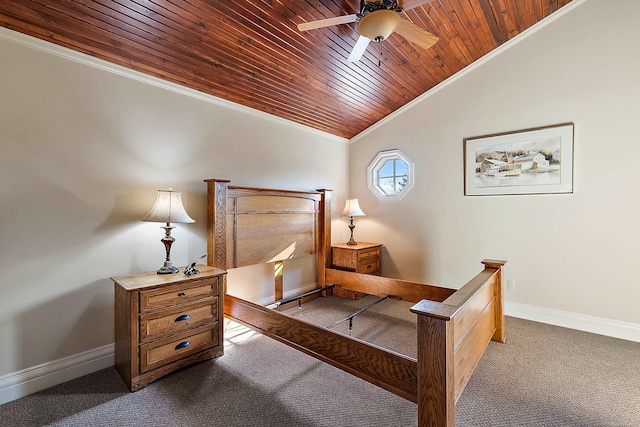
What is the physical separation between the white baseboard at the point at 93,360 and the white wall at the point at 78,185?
59 millimetres

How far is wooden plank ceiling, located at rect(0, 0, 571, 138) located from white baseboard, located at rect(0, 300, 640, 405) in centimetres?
230

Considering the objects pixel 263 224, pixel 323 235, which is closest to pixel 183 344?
pixel 263 224

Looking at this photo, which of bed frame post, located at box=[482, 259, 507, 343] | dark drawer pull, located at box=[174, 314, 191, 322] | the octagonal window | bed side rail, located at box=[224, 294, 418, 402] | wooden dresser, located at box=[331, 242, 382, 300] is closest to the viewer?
bed side rail, located at box=[224, 294, 418, 402]

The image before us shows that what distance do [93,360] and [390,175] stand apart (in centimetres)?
394

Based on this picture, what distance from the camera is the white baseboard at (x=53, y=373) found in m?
1.85

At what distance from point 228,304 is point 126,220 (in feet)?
3.71

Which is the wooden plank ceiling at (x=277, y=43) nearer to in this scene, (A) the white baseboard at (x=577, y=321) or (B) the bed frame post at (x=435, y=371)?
(B) the bed frame post at (x=435, y=371)

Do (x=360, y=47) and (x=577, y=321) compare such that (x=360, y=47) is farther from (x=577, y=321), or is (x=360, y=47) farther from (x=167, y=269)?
(x=577, y=321)

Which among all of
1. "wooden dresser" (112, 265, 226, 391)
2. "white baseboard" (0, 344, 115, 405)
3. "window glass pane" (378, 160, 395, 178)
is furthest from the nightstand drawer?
"white baseboard" (0, 344, 115, 405)

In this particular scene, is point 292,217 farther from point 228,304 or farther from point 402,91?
point 402,91

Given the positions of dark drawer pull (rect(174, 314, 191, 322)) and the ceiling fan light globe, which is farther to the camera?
dark drawer pull (rect(174, 314, 191, 322))

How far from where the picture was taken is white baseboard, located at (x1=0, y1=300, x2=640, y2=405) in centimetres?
188

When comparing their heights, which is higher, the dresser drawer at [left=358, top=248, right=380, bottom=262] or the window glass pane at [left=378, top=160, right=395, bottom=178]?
the window glass pane at [left=378, top=160, right=395, bottom=178]

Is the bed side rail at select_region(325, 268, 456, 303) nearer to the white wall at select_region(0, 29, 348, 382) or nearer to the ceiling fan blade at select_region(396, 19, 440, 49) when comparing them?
the white wall at select_region(0, 29, 348, 382)
